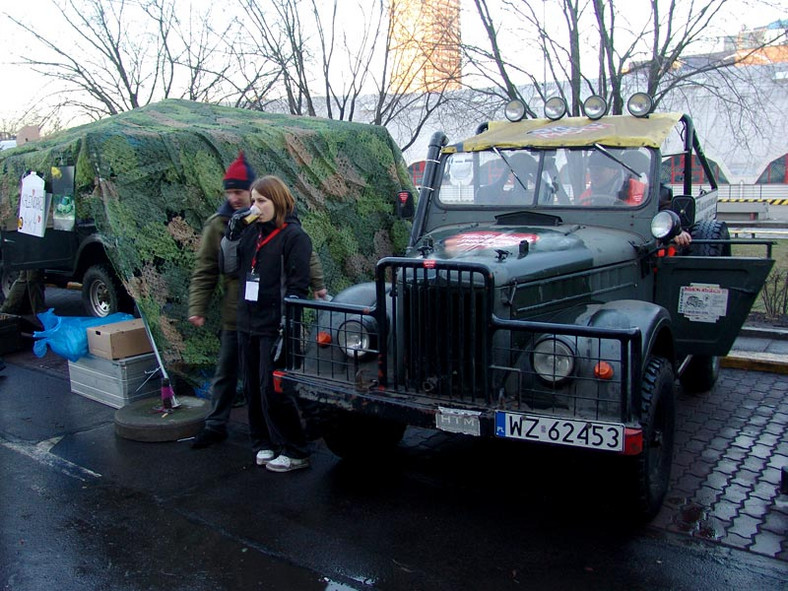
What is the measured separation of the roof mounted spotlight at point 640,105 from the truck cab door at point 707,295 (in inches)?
49.6

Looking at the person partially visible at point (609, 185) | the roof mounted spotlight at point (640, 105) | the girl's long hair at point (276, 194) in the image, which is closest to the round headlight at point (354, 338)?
the girl's long hair at point (276, 194)

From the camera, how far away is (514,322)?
138 inches

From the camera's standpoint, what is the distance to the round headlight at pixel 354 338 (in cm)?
411

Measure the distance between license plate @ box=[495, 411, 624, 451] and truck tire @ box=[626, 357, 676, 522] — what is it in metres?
0.22

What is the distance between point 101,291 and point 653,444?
6.29 metres

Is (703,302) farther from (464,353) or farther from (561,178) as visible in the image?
(464,353)

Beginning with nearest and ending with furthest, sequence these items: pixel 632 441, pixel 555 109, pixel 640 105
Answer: pixel 632 441 → pixel 640 105 → pixel 555 109

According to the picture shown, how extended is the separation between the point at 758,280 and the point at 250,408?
12.0 feet

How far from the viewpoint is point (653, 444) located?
12.6 ft

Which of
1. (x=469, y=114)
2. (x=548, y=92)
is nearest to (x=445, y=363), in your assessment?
(x=469, y=114)

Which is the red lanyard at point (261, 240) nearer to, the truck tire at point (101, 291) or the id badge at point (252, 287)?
the id badge at point (252, 287)

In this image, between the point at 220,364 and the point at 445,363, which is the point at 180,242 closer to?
the point at 220,364

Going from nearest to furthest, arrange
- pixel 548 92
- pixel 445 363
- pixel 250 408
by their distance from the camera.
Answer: pixel 445 363, pixel 250 408, pixel 548 92

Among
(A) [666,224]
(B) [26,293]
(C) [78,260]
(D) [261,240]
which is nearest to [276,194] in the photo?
A: (D) [261,240]
